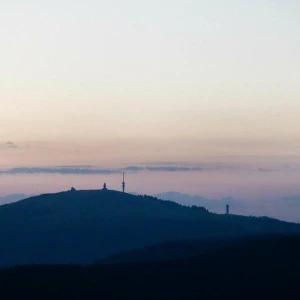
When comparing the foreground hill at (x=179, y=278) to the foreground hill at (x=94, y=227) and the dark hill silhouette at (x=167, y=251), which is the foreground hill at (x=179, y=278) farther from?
the foreground hill at (x=94, y=227)

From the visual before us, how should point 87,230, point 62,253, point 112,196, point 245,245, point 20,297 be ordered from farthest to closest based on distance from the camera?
point 112,196 → point 87,230 → point 62,253 → point 245,245 → point 20,297

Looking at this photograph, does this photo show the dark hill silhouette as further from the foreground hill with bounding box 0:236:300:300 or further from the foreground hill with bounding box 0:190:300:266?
the foreground hill with bounding box 0:190:300:266

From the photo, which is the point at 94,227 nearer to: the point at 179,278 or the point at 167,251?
the point at 167,251

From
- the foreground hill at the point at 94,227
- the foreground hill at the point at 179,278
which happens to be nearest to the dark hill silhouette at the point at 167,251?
the foreground hill at the point at 179,278

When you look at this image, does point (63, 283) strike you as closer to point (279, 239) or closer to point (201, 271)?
point (201, 271)

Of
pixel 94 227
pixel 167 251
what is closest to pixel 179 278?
pixel 167 251

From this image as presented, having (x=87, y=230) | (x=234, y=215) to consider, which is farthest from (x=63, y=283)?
(x=234, y=215)

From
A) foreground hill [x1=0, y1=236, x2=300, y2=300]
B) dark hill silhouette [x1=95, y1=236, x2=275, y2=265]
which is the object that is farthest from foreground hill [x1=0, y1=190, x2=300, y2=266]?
foreground hill [x1=0, y1=236, x2=300, y2=300]
